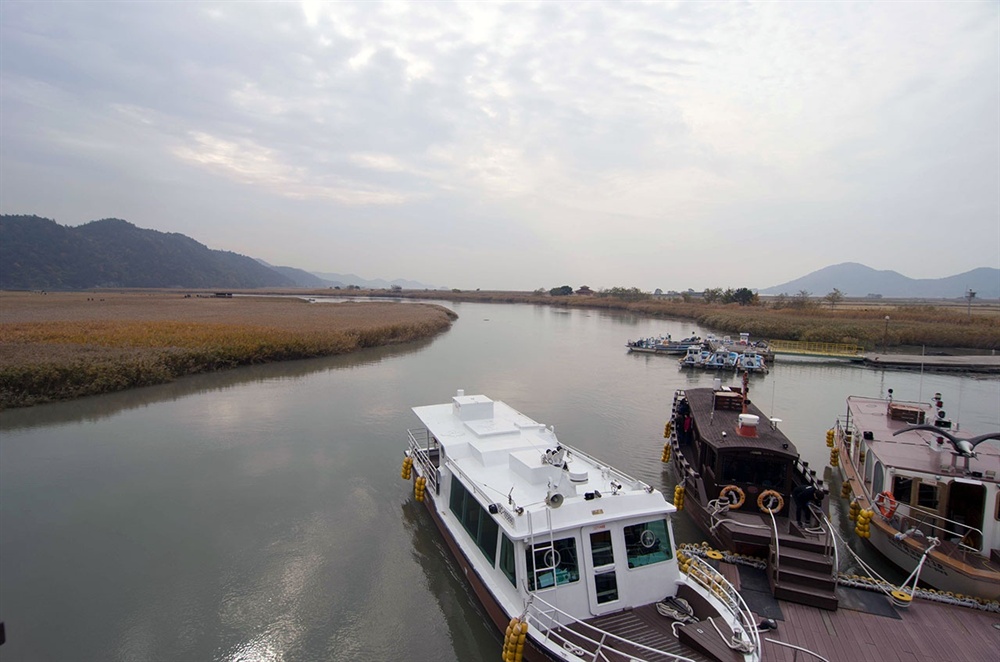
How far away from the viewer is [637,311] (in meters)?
108

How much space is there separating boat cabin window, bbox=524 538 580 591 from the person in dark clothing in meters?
6.76

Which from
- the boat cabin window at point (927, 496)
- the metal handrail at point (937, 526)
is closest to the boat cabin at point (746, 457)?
the metal handrail at point (937, 526)

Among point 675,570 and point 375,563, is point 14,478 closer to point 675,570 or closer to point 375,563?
point 375,563

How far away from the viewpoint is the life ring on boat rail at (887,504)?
1187 cm

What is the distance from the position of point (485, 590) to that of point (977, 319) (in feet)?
268

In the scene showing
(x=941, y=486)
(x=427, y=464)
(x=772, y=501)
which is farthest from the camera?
(x=427, y=464)

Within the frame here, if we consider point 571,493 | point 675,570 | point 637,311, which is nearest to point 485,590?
point 571,493

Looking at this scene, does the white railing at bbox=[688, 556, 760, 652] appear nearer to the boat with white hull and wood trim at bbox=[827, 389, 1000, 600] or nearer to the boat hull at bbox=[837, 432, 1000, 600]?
the boat with white hull and wood trim at bbox=[827, 389, 1000, 600]

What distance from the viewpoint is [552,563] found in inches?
337

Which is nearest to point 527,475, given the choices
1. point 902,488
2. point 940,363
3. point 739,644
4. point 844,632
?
point 739,644

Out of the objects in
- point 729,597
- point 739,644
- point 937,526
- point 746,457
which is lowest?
point 739,644

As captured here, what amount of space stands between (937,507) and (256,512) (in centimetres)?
1802

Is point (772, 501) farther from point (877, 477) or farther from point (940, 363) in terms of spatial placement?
point (940, 363)

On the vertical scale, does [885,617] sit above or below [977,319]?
below
